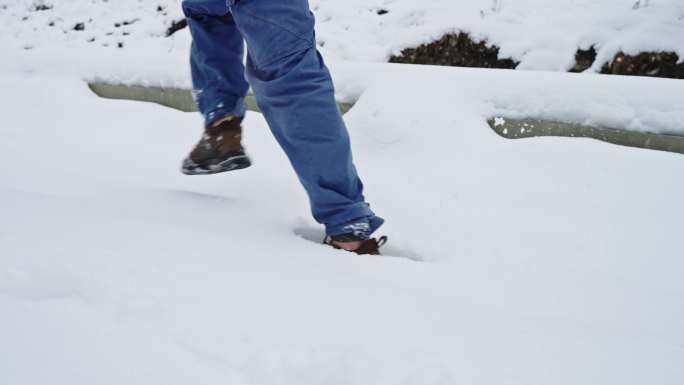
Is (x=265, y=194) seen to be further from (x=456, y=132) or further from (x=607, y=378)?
(x=607, y=378)

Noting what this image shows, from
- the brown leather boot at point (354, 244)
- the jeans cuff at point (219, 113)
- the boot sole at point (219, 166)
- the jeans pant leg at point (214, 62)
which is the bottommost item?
the brown leather boot at point (354, 244)

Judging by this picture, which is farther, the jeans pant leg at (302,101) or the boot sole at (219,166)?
the boot sole at (219,166)

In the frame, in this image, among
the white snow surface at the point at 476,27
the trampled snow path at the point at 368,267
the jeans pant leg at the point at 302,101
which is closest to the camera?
the trampled snow path at the point at 368,267

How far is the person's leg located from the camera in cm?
115

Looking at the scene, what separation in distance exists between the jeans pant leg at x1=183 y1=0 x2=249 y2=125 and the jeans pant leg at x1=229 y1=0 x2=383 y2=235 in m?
0.21

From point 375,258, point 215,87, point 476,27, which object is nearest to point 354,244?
point 375,258

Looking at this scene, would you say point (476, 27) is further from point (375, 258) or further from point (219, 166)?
point (375, 258)

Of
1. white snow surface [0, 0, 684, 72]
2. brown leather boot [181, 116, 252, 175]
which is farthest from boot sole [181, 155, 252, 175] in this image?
white snow surface [0, 0, 684, 72]

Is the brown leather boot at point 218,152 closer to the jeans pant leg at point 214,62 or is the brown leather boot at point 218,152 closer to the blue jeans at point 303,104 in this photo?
the jeans pant leg at point 214,62

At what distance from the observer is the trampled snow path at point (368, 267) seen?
518 mm

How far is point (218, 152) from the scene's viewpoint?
1.15 meters

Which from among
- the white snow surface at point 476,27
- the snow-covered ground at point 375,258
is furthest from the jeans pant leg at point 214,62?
the white snow surface at point 476,27

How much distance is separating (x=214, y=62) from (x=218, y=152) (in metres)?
0.23

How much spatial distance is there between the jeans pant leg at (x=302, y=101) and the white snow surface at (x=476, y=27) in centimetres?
150
